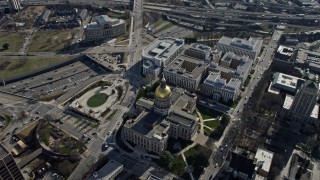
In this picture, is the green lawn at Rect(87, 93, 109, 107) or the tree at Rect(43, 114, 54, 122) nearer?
the tree at Rect(43, 114, 54, 122)

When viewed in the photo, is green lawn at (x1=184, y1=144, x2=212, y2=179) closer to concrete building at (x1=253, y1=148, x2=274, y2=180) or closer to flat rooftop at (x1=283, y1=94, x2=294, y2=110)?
concrete building at (x1=253, y1=148, x2=274, y2=180)

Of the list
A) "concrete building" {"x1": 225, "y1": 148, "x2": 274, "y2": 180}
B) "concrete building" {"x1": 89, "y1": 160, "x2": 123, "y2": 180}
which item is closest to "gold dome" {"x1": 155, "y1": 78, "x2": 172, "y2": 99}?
"concrete building" {"x1": 89, "y1": 160, "x2": 123, "y2": 180}

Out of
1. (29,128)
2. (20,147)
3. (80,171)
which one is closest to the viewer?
(80,171)

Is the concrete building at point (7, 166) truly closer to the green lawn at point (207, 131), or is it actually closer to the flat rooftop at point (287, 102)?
the green lawn at point (207, 131)

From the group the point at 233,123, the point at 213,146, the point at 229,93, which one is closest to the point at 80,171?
the point at 213,146

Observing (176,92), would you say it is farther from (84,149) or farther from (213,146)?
(84,149)
